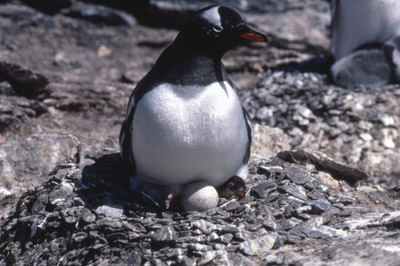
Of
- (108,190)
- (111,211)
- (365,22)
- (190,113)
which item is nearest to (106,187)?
(108,190)

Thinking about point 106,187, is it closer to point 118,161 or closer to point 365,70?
point 118,161

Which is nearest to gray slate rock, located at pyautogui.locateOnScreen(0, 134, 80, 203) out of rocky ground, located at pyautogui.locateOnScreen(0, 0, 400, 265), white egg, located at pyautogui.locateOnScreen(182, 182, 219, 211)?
rocky ground, located at pyautogui.locateOnScreen(0, 0, 400, 265)

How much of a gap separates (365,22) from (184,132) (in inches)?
141

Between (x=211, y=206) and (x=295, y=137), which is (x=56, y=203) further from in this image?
(x=295, y=137)

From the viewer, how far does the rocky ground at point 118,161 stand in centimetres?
278

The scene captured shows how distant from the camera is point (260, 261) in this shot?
104 inches

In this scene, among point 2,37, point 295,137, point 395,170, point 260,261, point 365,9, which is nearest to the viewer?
point 260,261

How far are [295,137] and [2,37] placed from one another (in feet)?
→ 12.6

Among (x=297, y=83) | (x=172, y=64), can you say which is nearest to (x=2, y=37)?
(x=297, y=83)

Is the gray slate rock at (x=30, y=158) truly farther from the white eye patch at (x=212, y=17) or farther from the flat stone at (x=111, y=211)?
the white eye patch at (x=212, y=17)

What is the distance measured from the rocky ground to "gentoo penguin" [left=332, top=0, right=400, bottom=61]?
44 centimetres

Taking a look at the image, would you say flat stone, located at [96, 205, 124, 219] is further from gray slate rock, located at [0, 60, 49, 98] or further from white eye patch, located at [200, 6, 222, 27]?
gray slate rock, located at [0, 60, 49, 98]

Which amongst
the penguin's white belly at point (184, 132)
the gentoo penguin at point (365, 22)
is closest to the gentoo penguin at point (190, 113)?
the penguin's white belly at point (184, 132)

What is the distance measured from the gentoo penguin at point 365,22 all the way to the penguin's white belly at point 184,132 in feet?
10.7
